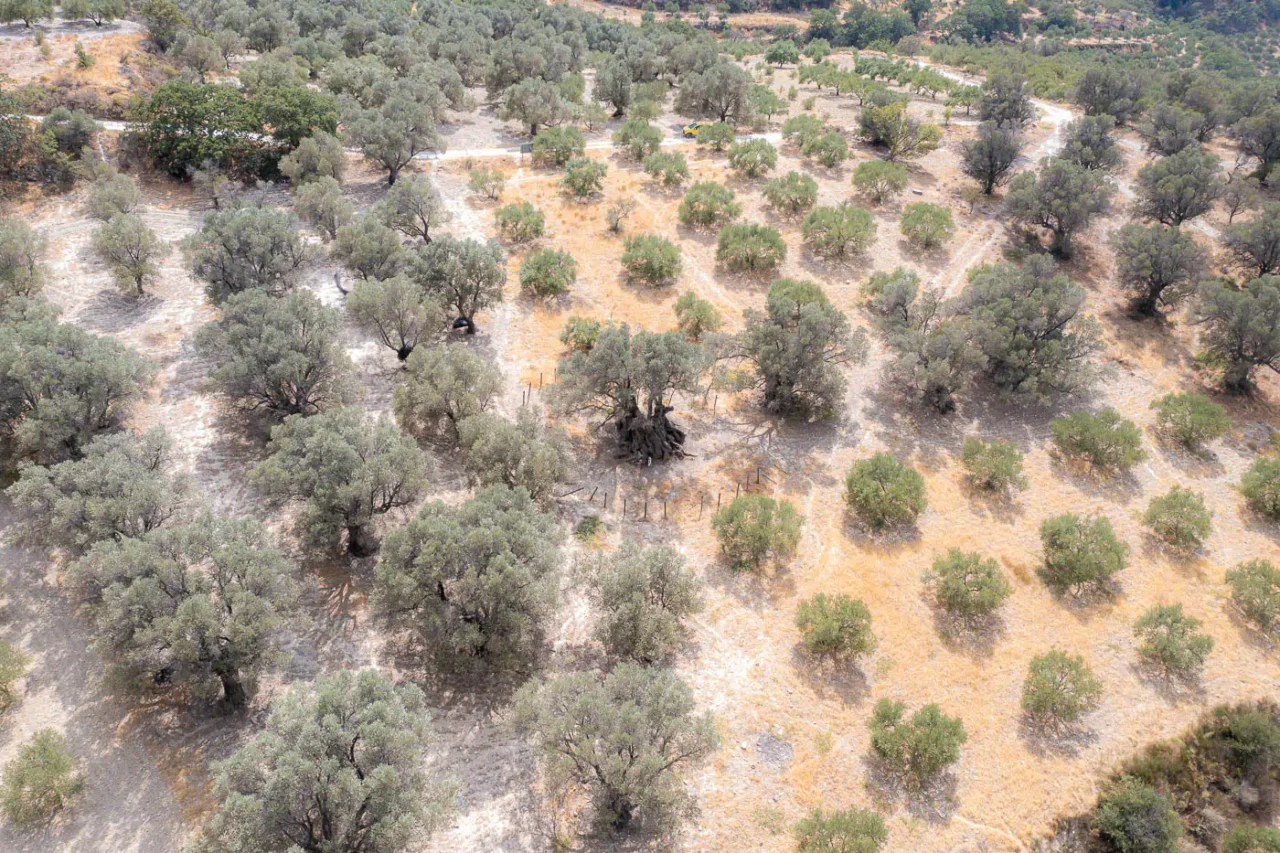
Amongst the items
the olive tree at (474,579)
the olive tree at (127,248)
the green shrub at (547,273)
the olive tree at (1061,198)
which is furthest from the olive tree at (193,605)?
the olive tree at (1061,198)

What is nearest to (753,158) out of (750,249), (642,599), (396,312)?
(750,249)

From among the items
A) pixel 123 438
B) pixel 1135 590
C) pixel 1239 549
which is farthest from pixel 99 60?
pixel 1239 549

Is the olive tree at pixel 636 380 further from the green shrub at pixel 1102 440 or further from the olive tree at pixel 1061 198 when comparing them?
the olive tree at pixel 1061 198

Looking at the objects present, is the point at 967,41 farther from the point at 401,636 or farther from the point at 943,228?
the point at 401,636

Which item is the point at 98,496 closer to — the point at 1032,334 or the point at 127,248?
the point at 127,248

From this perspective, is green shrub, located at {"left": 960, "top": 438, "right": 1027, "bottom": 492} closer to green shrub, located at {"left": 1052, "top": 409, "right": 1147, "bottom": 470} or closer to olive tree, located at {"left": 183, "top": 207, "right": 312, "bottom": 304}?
green shrub, located at {"left": 1052, "top": 409, "right": 1147, "bottom": 470}
